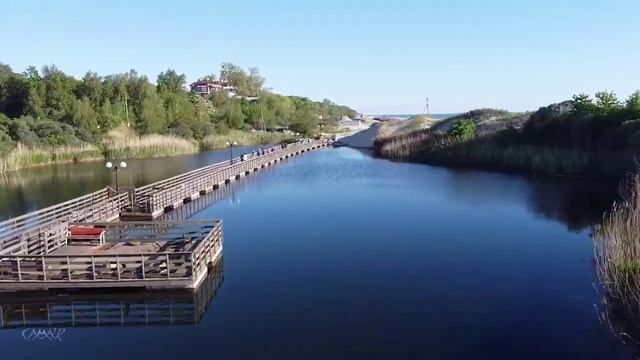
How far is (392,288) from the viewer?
45.5 feet

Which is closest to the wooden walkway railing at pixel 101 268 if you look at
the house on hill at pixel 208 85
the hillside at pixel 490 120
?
the hillside at pixel 490 120

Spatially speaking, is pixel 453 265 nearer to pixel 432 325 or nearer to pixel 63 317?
pixel 432 325

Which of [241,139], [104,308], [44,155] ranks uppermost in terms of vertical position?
[241,139]

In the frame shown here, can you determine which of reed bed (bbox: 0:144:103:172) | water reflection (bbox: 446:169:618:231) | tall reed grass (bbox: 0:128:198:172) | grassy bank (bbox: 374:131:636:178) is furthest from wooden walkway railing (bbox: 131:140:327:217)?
reed bed (bbox: 0:144:103:172)

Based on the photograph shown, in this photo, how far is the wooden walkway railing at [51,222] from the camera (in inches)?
616

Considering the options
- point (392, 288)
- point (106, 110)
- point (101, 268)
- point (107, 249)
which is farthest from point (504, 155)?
point (106, 110)

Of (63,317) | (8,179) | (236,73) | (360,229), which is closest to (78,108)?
(8,179)

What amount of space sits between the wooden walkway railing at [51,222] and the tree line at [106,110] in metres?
32.7

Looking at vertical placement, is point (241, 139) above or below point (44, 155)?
above

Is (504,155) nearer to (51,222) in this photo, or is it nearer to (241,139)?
(51,222)

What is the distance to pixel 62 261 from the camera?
1380cm

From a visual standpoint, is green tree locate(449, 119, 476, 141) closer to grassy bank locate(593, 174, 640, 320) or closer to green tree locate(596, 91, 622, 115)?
green tree locate(596, 91, 622, 115)

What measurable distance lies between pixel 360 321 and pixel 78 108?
65098 mm

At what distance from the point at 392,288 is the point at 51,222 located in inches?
453
